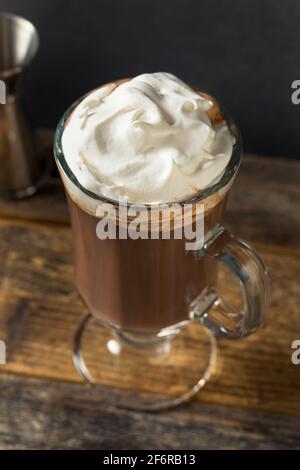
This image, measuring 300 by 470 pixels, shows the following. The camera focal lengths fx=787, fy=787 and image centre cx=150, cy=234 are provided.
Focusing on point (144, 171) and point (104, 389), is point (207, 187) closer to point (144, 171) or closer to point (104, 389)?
point (144, 171)

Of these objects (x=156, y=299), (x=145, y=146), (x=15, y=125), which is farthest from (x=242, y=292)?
(x=15, y=125)

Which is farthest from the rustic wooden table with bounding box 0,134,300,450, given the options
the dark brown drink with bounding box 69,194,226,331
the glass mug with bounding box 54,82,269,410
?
the dark brown drink with bounding box 69,194,226,331

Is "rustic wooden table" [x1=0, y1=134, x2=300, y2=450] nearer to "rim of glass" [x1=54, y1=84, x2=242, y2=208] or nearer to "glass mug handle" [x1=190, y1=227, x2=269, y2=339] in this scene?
"glass mug handle" [x1=190, y1=227, x2=269, y2=339]

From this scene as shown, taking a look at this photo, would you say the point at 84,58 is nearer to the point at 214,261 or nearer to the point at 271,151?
the point at 271,151

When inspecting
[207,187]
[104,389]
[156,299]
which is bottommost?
[104,389]

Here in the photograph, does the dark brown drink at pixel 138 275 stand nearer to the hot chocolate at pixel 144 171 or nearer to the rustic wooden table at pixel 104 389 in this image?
the hot chocolate at pixel 144 171

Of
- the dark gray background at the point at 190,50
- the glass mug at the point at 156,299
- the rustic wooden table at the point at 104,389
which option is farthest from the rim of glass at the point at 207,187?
the dark gray background at the point at 190,50

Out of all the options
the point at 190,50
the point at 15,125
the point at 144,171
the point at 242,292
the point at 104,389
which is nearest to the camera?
the point at 144,171
